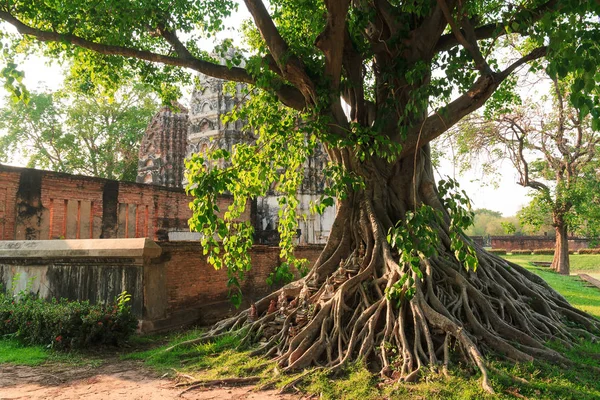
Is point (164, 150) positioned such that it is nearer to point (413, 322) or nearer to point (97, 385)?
point (97, 385)

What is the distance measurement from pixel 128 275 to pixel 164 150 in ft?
41.9

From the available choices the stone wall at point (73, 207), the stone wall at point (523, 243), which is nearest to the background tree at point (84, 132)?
the stone wall at point (73, 207)

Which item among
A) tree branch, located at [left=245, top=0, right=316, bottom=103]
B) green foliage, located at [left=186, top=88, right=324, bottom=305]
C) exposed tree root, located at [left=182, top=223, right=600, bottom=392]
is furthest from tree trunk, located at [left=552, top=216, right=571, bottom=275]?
tree branch, located at [left=245, top=0, right=316, bottom=103]

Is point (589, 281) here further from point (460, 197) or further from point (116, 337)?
point (116, 337)

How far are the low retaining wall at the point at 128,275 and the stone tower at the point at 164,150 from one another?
10906 mm

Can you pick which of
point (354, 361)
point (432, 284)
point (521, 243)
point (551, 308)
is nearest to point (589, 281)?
point (551, 308)

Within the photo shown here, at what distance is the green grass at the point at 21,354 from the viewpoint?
5.29 m

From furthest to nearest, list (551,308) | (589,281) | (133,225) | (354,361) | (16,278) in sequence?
(589,281) → (133,225) → (16,278) → (551,308) → (354,361)

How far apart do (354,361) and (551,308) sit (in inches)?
136

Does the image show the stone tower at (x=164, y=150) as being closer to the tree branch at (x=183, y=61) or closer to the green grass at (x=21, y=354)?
the tree branch at (x=183, y=61)

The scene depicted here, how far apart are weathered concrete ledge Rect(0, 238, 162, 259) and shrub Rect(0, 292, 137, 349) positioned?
0.63 metres

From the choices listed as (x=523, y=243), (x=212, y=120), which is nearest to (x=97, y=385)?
(x=212, y=120)

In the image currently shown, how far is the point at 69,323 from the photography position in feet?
18.7

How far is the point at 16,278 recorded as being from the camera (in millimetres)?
7469
